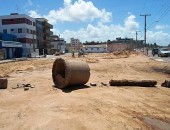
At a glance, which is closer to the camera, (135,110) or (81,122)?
(81,122)

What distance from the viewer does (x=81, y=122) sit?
823 cm

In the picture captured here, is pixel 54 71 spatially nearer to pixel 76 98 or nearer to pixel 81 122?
pixel 76 98

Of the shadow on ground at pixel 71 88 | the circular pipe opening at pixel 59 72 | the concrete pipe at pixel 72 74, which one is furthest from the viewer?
the circular pipe opening at pixel 59 72

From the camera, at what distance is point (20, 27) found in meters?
90.2

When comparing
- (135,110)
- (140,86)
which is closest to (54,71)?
(140,86)

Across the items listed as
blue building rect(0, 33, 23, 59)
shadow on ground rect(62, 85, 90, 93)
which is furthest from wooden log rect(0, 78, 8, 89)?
blue building rect(0, 33, 23, 59)

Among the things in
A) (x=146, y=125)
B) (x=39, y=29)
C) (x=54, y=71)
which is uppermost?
(x=39, y=29)

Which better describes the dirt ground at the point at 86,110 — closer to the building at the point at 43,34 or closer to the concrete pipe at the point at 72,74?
the concrete pipe at the point at 72,74

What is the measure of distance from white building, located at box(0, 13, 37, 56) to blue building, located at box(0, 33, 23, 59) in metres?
4.18

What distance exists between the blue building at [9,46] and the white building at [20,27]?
4183 mm

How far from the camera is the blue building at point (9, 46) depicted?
2771 inches

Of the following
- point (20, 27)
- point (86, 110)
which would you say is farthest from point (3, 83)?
point (20, 27)

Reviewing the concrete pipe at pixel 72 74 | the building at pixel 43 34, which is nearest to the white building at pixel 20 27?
the building at pixel 43 34

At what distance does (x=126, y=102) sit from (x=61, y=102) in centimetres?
230
